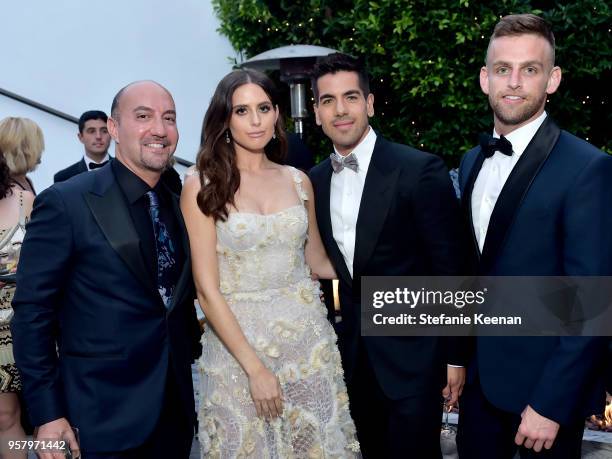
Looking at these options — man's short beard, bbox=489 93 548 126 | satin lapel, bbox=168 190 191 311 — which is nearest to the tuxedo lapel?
satin lapel, bbox=168 190 191 311

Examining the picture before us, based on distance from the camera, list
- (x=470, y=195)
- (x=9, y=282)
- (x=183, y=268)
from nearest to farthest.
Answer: (x=183, y=268) → (x=470, y=195) → (x=9, y=282)

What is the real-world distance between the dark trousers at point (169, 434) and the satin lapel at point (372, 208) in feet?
3.58

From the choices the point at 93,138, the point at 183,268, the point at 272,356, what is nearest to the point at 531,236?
→ the point at 272,356

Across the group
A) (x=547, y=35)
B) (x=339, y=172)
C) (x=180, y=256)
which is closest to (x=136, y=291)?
(x=180, y=256)

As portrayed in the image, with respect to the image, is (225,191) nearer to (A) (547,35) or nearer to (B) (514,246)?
(B) (514,246)

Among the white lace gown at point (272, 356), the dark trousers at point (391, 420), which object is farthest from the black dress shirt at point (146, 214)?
the dark trousers at point (391, 420)

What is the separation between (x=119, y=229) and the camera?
3.33m

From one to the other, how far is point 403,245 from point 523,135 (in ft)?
2.67

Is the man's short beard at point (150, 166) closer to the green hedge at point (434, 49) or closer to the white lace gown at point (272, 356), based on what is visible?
the white lace gown at point (272, 356)

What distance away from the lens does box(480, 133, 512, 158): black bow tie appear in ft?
11.5

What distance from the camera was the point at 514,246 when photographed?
11.1 ft

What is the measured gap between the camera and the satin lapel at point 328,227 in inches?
158

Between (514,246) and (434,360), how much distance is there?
0.83 meters

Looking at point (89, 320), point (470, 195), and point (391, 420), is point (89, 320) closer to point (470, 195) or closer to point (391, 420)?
point (391, 420)
